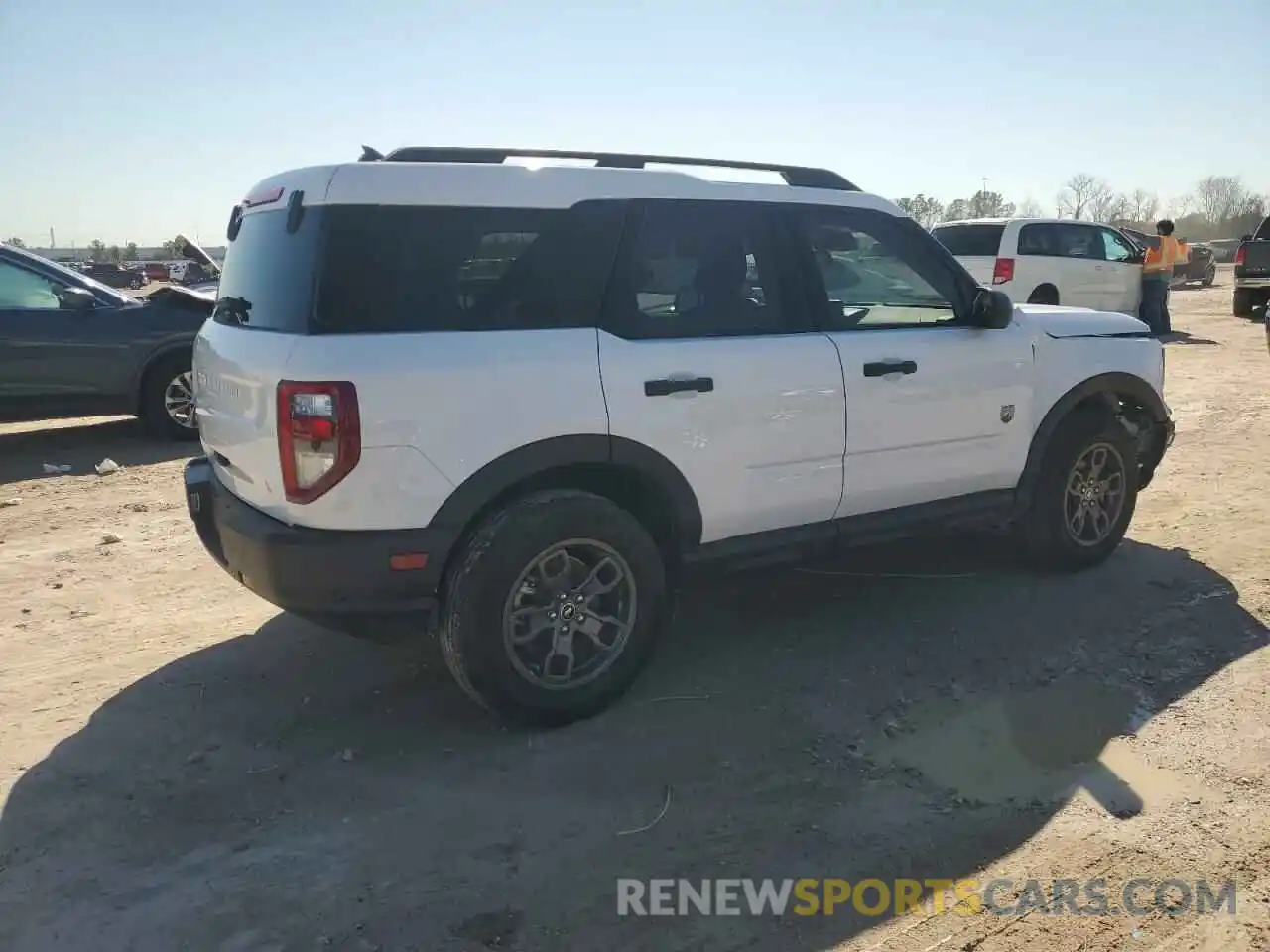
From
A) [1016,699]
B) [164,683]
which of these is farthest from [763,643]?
[164,683]

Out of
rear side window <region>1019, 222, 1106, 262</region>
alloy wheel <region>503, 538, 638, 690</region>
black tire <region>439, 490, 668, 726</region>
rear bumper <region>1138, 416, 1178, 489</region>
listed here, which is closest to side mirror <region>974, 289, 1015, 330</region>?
rear bumper <region>1138, 416, 1178, 489</region>

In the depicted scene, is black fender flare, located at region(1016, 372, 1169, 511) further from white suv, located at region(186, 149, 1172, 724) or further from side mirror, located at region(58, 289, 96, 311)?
side mirror, located at region(58, 289, 96, 311)

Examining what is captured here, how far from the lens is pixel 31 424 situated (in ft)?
32.1

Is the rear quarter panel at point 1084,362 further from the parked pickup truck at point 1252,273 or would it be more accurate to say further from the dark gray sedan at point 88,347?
the parked pickup truck at point 1252,273

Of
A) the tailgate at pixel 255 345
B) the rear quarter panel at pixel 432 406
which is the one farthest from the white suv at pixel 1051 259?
the tailgate at pixel 255 345

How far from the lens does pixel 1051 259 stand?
14.2 m

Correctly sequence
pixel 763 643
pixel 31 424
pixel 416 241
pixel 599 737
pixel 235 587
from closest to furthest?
pixel 416 241 → pixel 599 737 → pixel 763 643 → pixel 235 587 → pixel 31 424

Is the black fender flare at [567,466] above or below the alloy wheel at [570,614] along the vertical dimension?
above

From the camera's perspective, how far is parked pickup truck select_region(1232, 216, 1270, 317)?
18.3 m

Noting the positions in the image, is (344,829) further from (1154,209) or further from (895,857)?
(1154,209)

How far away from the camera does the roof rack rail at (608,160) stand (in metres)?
3.54

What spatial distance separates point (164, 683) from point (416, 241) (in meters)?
2.15

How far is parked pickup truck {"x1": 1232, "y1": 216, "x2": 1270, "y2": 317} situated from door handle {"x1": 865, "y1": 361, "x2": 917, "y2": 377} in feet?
58.2

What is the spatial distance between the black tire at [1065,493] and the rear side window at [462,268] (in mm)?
2650
